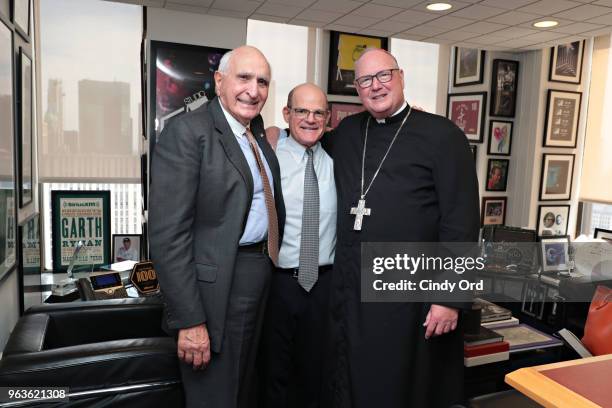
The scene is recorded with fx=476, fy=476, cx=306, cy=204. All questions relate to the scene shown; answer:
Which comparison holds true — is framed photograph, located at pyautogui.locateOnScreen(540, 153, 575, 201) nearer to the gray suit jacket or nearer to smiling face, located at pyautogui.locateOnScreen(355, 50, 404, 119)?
smiling face, located at pyautogui.locateOnScreen(355, 50, 404, 119)

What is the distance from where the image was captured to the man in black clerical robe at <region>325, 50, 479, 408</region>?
1745 millimetres

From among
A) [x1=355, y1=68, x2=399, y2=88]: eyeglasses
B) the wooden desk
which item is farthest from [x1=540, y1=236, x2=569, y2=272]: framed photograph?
the wooden desk

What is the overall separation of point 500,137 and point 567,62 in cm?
99

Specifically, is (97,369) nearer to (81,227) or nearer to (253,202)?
(253,202)

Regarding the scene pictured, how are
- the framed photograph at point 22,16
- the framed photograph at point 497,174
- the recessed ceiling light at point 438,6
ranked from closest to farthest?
the framed photograph at point 22,16, the recessed ceiling light at point 438,6, the framed photograph at point 497,174

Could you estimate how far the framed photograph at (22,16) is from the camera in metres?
2.43

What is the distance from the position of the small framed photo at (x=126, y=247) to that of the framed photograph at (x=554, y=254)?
125 inches

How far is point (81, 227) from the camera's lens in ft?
11.8

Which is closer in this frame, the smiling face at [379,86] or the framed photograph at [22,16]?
the smiling face at [379,86]

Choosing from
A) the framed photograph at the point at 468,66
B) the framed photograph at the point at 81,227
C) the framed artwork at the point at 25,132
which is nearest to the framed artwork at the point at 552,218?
the framed photograph at the point at 468,66

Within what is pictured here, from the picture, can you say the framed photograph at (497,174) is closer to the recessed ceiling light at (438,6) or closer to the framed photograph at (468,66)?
the framed photograph at (468,66)

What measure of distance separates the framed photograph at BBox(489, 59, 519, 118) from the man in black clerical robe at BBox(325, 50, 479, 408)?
3.49 m

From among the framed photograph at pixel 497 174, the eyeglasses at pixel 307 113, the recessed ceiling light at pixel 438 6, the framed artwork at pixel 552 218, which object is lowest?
the framed artwork at pixel 552 218

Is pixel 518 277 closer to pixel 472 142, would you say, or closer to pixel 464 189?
pixel 472 142
